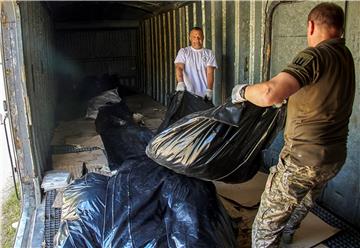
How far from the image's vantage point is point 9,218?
13.4 feet

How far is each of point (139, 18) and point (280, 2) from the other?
656 cm

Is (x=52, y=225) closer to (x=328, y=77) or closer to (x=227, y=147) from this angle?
(x=227, y=147)

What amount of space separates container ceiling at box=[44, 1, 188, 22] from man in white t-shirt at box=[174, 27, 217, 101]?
204cm

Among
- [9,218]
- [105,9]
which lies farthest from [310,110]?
[105,9]

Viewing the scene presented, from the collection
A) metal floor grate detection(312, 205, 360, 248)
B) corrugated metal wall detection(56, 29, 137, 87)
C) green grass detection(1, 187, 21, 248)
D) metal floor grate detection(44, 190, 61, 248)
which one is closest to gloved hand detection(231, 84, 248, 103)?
metal floor grate detection(312, 205, 360, 248)

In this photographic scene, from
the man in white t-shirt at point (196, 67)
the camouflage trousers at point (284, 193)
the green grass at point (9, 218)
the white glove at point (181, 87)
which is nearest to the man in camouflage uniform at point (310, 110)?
the camouflage trousers at point (284, 193)

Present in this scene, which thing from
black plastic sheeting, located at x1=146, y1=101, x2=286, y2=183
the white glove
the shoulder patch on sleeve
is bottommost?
black plastic sheeting, located at x1=146, y1=101, x2=286, y2=183

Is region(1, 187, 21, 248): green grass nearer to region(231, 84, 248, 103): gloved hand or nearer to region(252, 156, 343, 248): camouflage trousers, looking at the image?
region(252, 156, 343, 248): camouflage trousers

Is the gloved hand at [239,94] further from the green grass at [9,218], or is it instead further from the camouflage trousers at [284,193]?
the green grass at [9,218]

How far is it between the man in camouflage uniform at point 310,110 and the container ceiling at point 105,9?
4433mm

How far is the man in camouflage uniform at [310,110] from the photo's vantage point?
1.96 metres

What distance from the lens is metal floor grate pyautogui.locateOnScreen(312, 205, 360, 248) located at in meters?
2.75

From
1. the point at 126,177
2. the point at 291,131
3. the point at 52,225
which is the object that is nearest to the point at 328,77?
the point at 291,131

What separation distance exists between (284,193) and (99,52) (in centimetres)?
894
